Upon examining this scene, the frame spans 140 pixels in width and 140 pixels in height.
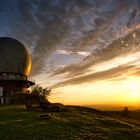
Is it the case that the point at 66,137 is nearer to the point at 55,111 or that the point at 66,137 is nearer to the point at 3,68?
the point at 55,111

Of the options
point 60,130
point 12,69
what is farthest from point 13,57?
point 60,130

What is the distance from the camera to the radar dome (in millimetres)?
57781

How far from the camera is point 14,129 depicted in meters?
21.4

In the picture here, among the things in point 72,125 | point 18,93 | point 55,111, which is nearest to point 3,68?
point 18,93

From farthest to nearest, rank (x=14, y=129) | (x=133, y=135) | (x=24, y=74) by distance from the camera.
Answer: (x=24, y=74), (x=133, y=135), (x=14, y=129)

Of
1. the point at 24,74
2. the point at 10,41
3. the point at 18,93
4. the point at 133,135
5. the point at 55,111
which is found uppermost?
the point at 10,41

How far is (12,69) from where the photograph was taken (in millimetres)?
58000

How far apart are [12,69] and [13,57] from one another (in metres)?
3.41

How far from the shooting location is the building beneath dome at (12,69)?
2231 inches

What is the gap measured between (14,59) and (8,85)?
720cm

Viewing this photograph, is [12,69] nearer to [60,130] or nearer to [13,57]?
[13,57]

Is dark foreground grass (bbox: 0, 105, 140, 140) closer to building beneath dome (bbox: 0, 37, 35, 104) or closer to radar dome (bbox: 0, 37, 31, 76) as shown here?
building beneath dome (bbox: 0, 37, 35, 104)

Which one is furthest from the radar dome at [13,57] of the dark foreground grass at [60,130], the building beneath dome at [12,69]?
the dark foreground grass at [60,130]

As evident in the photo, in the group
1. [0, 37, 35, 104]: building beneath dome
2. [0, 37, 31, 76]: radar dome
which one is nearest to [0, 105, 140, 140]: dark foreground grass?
[0, 37, 35, 104]: building beneath dome
